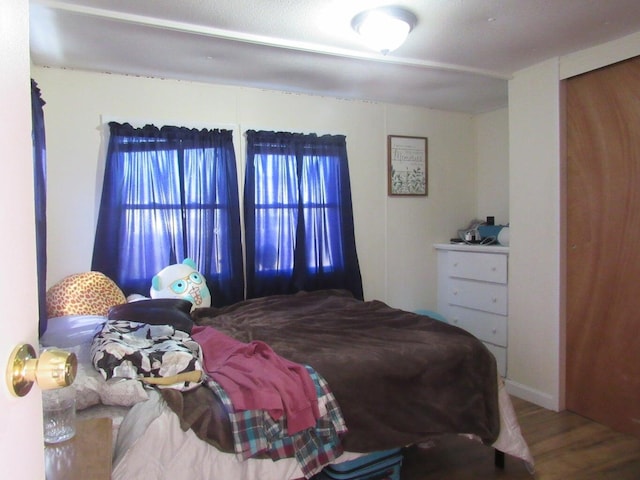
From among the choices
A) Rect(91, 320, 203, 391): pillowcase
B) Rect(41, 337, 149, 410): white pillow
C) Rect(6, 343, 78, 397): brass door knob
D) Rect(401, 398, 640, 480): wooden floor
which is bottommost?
Rect(401, 398, 640, 480): wooden floor

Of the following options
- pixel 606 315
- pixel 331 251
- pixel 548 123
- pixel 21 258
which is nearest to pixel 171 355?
pixel 21 258

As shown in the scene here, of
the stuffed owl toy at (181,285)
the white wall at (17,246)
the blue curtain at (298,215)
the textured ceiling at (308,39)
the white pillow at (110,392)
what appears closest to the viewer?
the white wall at (17,246)

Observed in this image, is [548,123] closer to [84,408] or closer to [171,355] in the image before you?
[171,355]

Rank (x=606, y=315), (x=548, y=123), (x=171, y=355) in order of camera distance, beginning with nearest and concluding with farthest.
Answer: (x=171, y=355)
(x=606, y=315)
(x=548, y=123)

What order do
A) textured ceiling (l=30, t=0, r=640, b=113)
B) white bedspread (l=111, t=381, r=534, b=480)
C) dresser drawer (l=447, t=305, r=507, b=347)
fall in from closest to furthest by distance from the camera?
white bedspread (l=111, t=381, r=534, b=480) → textured ceiling (l=30, t=0, r=640, b=113) → dresser drawer (l=447, t=305, r=507, b=347)

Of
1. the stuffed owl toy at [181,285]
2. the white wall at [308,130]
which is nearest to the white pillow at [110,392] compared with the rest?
the stuffed owl toy at [181,285]

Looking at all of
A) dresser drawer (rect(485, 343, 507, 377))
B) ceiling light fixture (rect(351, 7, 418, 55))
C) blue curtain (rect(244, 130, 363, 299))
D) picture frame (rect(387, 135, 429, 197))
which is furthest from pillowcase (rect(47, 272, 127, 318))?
dresser drawer (rect(485, 343, 507, 377))

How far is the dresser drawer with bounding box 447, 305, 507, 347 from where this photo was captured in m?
3.60

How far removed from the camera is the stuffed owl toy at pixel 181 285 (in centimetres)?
296

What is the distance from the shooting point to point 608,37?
261cm

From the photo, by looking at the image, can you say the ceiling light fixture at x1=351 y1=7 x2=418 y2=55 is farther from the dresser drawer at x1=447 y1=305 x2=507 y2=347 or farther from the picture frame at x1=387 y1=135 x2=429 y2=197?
the dresser drawer at x1=447 y1=305 x2=507 y2=347

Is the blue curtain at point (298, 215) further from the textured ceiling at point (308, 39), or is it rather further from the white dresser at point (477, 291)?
the white dresser at point (477, 291)

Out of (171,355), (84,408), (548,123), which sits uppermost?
(548,123)

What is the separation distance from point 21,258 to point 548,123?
325 cm
